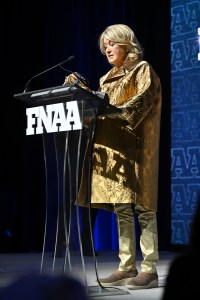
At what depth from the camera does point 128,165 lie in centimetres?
268

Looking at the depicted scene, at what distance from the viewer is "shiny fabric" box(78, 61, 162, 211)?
8.68 feet

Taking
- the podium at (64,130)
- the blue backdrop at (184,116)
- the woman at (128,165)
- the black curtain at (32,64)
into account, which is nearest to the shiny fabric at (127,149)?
the woman at (128,165)

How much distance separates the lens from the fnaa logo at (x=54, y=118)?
230 centimetres

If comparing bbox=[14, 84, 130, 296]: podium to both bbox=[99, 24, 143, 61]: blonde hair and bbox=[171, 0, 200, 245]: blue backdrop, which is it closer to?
bbox=[99, 24, 143, 61]: blonde hair

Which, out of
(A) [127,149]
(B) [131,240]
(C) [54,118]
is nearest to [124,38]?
(A) [127,149]

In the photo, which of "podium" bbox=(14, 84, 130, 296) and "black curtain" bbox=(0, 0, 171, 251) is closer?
"podium" bbox=(14, 84, 130, 296)

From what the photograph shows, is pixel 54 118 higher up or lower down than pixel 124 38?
lower down

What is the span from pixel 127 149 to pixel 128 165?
0.07 metres

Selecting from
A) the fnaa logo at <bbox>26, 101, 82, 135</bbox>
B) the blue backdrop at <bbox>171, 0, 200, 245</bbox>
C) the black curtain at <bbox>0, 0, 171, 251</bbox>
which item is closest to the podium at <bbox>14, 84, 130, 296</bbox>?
the fnaa logo at <bbox>26, 101, 82, 135</bbox>

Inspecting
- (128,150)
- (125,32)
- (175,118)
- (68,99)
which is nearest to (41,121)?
(68,99)

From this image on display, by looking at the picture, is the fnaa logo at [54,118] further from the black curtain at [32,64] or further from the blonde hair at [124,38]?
the black curtain at [32,64]

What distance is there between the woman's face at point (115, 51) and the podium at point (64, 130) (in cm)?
42

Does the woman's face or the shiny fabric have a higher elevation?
the woman's face

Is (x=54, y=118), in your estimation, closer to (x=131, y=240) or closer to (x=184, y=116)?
(x=131, y=240)
